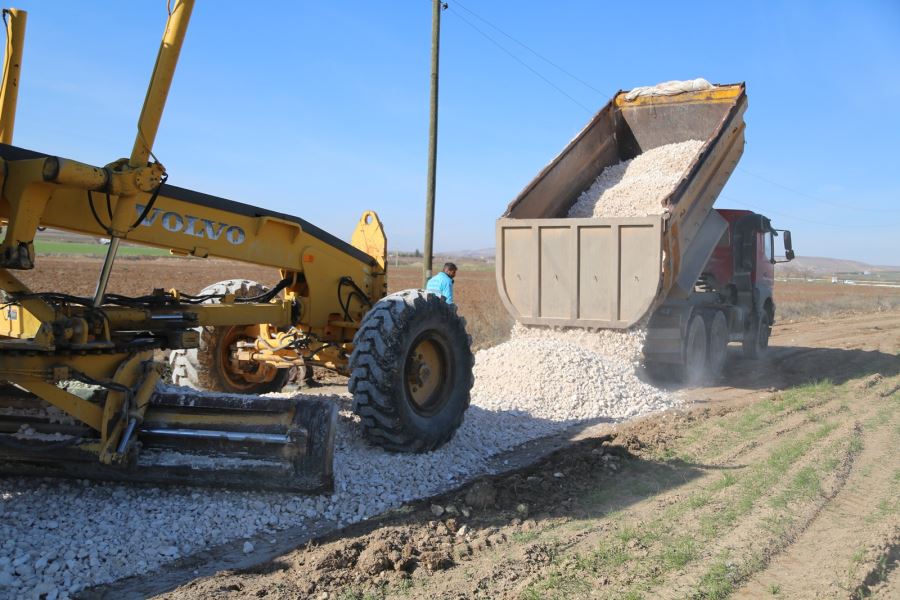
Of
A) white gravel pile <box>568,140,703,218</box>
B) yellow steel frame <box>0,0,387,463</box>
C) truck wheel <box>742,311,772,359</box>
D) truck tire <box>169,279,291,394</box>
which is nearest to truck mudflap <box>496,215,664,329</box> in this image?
white gravel pile <box>568,140,703,218</box>

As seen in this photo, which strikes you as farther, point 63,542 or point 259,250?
point 259,250

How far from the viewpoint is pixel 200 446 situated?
16.5 ft

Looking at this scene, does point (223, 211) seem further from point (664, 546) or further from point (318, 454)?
point (664, 546)

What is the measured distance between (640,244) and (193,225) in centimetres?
589

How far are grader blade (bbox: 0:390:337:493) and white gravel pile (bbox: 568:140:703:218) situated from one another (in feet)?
20.8

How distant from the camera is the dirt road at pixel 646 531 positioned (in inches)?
158

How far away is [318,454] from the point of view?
4.97 m

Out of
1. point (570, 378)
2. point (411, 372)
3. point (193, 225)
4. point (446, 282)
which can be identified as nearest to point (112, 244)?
point (193, 225)

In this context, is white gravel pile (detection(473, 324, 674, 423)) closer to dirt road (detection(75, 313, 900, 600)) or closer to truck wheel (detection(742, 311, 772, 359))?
dirt road (detection(75, 313, 900, 600))

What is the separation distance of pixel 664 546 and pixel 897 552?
4.30ft

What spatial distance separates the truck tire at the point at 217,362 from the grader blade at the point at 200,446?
7.09ft

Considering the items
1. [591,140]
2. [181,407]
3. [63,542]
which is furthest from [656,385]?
[63,542]

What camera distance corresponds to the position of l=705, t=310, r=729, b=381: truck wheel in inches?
461

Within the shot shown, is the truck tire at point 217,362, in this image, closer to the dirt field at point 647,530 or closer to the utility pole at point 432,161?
the dirt field at point 647,530
